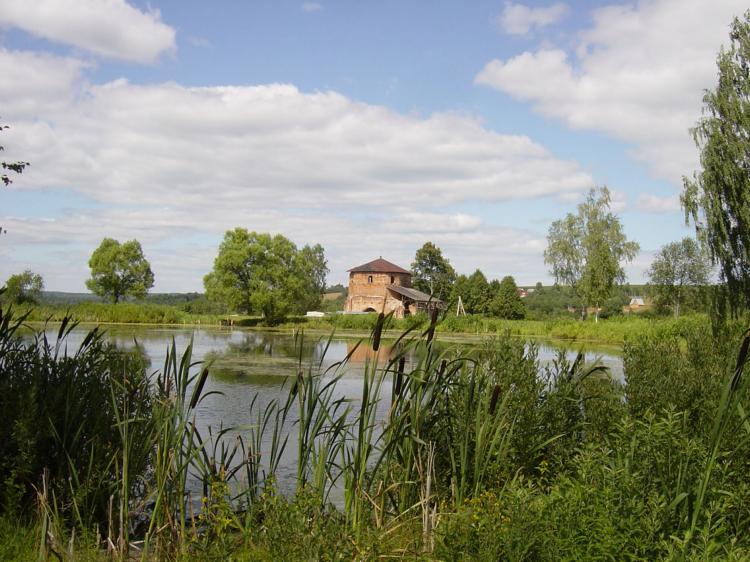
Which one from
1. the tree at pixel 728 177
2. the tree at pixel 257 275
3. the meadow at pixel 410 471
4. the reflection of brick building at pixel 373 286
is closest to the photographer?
the meadow at pixel 410 471

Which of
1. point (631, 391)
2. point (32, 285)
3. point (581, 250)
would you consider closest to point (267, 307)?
point (32, 285)

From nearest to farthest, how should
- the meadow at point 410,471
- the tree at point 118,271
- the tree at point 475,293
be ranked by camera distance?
the meadow at point 410,471 < the tree at point 118,271 < the tree at point 475,293

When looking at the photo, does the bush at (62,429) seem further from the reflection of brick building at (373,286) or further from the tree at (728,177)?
the reflection of brick building at (373,286)

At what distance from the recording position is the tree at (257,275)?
4688 centimetres

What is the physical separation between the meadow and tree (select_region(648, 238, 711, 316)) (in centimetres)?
6015

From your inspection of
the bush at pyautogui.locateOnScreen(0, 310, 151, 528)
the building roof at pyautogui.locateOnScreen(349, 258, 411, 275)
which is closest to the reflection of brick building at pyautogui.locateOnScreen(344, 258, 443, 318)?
the building roof at pyautogui.locateOnScreen(349, 258, 411, 275)

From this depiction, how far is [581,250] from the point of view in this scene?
44.6 m

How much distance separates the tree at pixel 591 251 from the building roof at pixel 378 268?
58.3ft

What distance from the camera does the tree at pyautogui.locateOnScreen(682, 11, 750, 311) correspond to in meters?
20.3

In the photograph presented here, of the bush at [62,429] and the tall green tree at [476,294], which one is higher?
the tall green tree at [476,294]

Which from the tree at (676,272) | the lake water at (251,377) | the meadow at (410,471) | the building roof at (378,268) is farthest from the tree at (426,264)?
the meadow at (410,471)

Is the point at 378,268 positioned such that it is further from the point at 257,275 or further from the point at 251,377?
the point at 251,377

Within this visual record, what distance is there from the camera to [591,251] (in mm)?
43781

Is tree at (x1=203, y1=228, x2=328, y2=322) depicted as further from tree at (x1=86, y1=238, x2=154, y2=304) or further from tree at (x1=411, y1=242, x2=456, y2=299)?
tree at (x1=411, y1=242, x2=456, y2=299)
